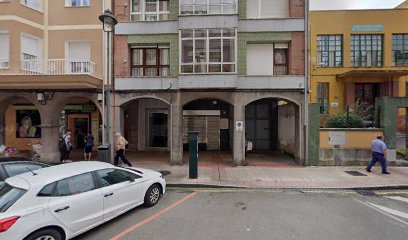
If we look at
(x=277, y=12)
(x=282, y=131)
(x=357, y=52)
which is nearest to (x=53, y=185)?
(x=277, y=12)

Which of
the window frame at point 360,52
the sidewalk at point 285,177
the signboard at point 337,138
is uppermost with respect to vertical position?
the window frame at point 360,52

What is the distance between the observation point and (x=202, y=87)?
37.4ft

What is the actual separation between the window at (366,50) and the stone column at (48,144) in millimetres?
21845

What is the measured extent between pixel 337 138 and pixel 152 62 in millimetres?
10277

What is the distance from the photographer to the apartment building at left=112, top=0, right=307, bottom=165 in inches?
452

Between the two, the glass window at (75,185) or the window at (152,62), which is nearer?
the glass window at (75,185)

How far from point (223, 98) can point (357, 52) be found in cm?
1395

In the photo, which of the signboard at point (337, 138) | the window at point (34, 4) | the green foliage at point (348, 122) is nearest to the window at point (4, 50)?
the window at point (34, 4)

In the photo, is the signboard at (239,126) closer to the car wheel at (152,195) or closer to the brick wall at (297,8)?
the car wheel at (152,195)

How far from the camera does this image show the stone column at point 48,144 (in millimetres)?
12383

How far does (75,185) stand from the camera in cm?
480

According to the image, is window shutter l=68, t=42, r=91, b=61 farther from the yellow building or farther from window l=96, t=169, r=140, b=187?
the yellow building

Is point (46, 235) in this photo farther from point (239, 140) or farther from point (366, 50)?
point (366, 50)

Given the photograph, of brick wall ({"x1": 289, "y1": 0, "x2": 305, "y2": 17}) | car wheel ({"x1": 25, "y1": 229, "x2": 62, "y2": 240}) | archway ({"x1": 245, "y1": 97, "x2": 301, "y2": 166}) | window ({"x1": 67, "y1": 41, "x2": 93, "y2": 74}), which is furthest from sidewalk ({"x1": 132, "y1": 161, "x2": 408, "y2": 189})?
brick wall ({"x1": 289, "y1": 0, "x2": 305, "y2": 17})
